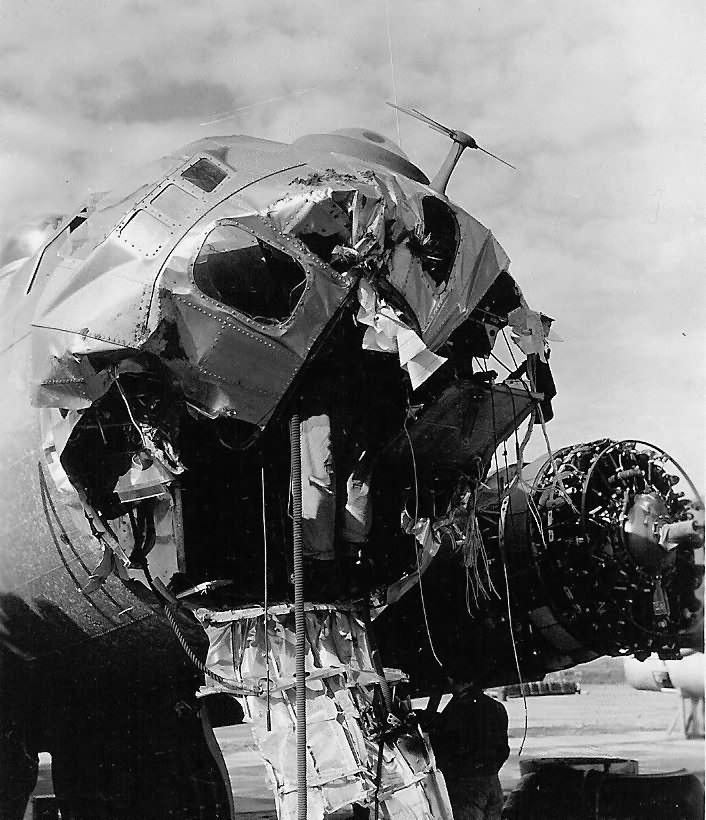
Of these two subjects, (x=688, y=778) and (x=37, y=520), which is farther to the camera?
(x=688, y=778)

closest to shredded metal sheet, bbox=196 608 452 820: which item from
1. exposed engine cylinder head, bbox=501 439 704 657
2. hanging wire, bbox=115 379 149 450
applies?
hanging wire, bbox=115 379 149 450

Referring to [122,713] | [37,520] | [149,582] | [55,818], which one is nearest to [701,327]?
[149,582]

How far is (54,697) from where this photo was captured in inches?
398

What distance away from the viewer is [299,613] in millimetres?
6500

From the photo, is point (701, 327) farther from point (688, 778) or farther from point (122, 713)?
point (688, 778)

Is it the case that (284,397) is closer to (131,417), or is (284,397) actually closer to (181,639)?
(131,417)

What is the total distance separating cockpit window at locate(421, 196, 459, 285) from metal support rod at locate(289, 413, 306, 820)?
1.26 meters

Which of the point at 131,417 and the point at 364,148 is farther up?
the point at 364,148

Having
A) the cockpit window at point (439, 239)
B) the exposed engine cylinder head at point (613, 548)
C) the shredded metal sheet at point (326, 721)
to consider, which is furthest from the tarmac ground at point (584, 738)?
the cockpit window at point (439, 239)

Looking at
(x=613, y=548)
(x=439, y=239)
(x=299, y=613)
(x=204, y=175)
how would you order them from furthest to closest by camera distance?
(x=613, y=548), (x=439, y=239), (x=204, y=175), (x=299, y=613)

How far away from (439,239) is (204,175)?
5.01 feet

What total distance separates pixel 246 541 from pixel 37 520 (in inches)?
63.8

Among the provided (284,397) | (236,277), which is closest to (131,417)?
(284,397)

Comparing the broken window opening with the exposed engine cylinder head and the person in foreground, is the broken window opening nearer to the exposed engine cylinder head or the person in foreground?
the exposed engine cylinder head
